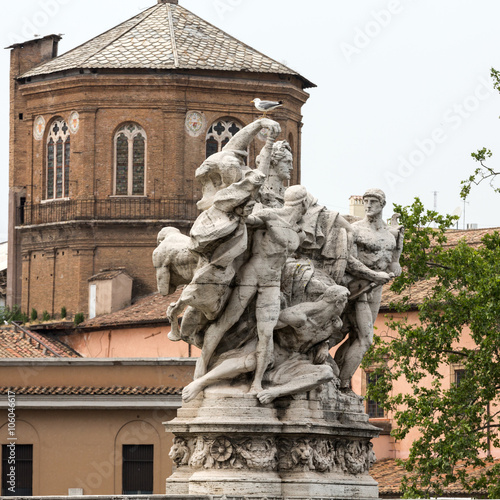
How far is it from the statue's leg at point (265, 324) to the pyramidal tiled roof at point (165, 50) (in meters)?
46.7

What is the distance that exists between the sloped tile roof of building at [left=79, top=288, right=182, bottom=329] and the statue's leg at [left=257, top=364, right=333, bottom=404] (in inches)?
1493

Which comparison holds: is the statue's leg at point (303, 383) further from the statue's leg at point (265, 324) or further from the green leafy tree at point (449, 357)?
the green leafy tree at point (449, 357)

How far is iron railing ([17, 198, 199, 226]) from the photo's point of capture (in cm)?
6031

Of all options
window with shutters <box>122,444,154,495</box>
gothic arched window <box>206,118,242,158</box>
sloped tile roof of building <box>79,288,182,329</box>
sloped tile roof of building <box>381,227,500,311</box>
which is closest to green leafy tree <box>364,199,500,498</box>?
sloped tile roof of building <box>381,227,500,311</box>

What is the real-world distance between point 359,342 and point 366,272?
587 millimetres

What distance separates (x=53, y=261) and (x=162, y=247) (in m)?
48.4

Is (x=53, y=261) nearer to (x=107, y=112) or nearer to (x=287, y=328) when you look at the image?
(x=107, y=112)

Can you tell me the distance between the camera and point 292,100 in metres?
61.6

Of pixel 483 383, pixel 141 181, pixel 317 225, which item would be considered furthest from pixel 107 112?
pixel 317 225

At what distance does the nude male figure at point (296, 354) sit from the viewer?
14094 millimetres

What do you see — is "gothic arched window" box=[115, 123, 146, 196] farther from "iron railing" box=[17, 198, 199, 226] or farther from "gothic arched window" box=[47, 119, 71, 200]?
"gothic arched window" box=[47, 119, 71, 200]

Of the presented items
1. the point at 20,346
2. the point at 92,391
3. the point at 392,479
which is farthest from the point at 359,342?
the point at 20,346

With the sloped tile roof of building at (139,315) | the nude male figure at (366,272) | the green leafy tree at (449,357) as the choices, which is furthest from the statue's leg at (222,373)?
the sloped tile roof of building at (139,315)

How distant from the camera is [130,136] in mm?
61438
